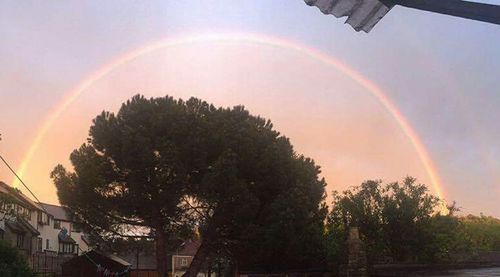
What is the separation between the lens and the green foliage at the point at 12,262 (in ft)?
67.1

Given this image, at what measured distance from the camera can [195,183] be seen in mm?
30094

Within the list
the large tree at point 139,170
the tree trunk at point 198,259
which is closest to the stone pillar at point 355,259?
the large tree at point 139,170

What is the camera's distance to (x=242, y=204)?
28.3 metres

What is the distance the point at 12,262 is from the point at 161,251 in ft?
36.5

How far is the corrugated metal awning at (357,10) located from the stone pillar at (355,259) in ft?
70.0

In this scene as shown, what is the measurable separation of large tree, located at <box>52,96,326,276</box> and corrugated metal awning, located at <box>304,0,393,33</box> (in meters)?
24.7

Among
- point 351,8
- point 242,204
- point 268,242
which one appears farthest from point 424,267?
point 351,8

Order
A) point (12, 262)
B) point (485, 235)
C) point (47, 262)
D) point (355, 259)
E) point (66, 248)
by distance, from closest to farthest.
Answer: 1. point (12, 262)
2. point (355, 259)
3. point (47, 262)
4. point (485, 235)
5. point (66, 248)

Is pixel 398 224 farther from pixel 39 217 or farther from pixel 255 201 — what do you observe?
pixel 39 217

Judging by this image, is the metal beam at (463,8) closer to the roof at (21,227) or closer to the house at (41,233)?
the house at (41,233)

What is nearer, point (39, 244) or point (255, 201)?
point (255, 201)

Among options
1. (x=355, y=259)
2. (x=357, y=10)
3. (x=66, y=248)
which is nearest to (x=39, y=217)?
(x=66, y=248)

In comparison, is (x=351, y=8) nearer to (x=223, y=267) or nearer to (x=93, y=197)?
(x=93, y=197)

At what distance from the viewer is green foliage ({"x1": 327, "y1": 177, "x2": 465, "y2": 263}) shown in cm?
3133
